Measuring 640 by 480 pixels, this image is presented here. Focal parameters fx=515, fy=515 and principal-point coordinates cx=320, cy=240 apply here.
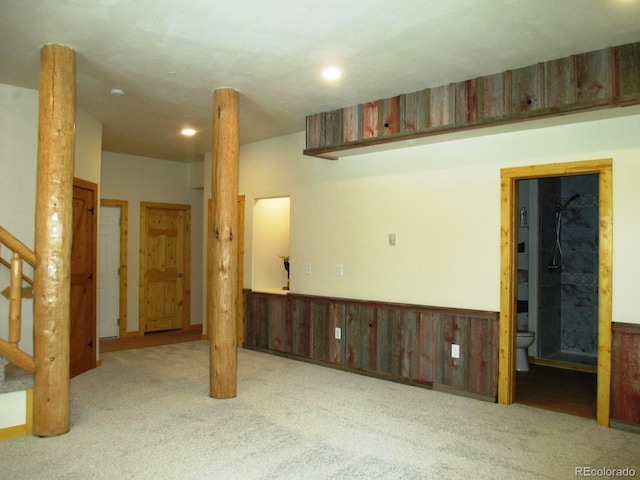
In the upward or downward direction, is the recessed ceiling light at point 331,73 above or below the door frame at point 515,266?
above

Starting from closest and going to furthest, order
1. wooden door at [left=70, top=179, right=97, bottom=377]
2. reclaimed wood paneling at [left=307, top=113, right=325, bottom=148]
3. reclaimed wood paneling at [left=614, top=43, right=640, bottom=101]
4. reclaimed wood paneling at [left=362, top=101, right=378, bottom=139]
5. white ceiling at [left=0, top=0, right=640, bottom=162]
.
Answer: white ceiling at [left=0, top=0, right=640, bottom=162] < reclaimed wood paneling at [left=614, top=43, right=640, bottom=101] < reclaimed wood paneling at [left=362, top=101, right=378, bottom=139] < reclaimed wood paneling at [left=307, top=113, right=325, bottom=148] < wooden door at [left=70, top=179, right=97, bottom=377]

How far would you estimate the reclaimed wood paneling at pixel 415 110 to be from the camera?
171 inches

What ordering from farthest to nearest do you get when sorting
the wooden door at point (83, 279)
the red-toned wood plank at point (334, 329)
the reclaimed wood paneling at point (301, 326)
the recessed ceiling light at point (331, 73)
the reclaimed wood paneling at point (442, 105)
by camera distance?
the reclaimed wood paneling at point (301, 326), the red-toned wood plank at point (334, 329), the wooden door at point (83, 279), the reclaimed wood paneling at point (442, 105), the recessed ceiling light at point (331, 73)

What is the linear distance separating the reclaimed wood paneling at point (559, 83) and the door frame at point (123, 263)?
6.02 m

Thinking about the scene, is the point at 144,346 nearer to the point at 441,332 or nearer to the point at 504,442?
the point at 441,332

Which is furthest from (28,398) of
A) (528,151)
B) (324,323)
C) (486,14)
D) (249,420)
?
(528,151)

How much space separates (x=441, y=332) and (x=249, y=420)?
6.34 feet

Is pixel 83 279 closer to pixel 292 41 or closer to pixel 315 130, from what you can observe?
pixel 315 130

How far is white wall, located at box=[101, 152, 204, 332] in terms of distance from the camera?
24.8 ft

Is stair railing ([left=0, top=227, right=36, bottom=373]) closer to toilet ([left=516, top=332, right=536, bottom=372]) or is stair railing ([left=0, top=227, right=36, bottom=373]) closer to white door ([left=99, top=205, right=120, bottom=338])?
white door ([left=99, top=205, right=120, bottom=338])

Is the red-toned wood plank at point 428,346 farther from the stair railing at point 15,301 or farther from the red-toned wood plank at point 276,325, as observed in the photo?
the stair railing at point 15,301

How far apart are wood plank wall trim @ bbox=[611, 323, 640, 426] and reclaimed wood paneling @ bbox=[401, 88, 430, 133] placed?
84.9 inches

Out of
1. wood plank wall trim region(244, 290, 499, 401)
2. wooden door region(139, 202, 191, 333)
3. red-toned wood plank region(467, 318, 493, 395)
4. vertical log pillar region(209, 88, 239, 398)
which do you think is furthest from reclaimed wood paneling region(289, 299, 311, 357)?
wooden door region(139, 202, 191, 333)

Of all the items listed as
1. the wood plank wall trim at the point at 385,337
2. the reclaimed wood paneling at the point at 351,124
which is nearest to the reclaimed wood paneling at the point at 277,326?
the wood plank wall trim at the point at 385,337
